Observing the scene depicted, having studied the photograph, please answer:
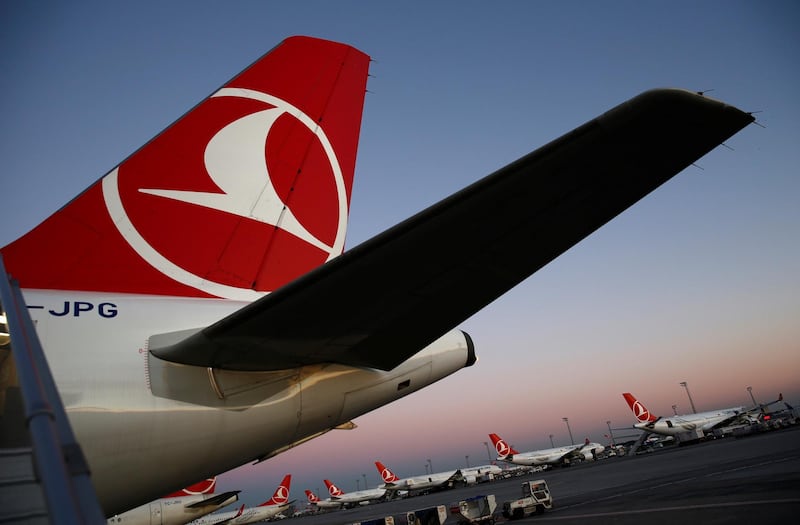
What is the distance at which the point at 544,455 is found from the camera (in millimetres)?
60969

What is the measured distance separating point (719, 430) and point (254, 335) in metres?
69.7

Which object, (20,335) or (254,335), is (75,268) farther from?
(20,335)

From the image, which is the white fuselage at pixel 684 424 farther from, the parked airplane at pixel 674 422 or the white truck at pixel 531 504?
the white truck at pixel 531 504

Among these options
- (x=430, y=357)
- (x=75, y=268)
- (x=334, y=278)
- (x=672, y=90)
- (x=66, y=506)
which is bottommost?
(x=66, y=506)

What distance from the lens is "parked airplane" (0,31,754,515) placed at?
2.84 metres

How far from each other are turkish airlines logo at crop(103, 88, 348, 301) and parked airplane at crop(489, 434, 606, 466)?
61.4 metres

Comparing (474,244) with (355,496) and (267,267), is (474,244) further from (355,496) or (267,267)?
(355,496)

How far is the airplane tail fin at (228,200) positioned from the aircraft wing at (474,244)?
1318mm

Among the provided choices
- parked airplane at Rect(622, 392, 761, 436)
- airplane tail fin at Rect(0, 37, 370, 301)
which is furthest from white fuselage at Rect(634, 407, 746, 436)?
airplane tail fin at Rect(0, 37, 370, 301)

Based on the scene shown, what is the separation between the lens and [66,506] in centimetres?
121

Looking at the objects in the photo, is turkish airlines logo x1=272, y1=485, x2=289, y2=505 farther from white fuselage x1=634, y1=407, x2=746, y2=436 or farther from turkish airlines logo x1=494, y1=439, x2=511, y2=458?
white fuselage x1=634, y1=407, x2=746, y2=436

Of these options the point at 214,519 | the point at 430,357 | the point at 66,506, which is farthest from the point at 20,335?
the point at 214,519

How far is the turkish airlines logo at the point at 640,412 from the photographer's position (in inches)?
2279

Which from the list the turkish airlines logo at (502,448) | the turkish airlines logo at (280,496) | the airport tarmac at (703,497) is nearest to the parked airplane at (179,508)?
the airport tarmac at (703,497)
